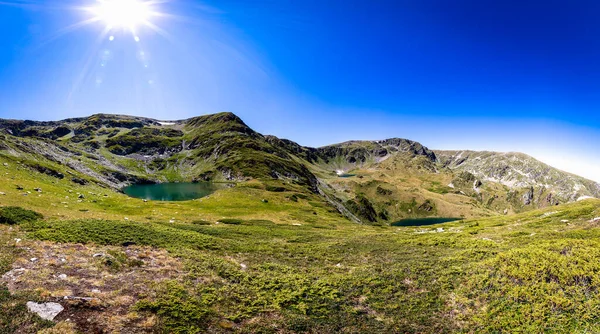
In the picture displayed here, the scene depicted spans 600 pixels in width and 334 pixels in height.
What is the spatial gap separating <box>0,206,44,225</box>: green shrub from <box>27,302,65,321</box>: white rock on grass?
60.4 feet

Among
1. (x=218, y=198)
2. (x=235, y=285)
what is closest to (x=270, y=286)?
(x=235, y=285)

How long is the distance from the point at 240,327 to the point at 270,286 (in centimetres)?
503

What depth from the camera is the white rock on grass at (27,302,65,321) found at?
11914mm

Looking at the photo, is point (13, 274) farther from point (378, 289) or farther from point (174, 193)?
point (174, 193)

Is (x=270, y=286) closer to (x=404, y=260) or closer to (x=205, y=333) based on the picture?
(x=205, y=333)

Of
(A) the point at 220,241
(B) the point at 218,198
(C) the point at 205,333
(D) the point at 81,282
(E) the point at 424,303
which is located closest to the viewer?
(C) the point at 205,333

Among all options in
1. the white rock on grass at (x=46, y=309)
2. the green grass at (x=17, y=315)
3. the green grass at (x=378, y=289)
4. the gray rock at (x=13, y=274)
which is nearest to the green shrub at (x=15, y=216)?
the green grass at (x=378, y=289)

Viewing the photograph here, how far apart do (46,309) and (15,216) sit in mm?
20409

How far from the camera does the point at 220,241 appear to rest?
30.4 m

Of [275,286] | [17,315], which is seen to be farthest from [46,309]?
[275,286]

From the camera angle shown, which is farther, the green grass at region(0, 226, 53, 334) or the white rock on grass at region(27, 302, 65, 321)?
the white rock on grass at region(27, 302, 65, 321)

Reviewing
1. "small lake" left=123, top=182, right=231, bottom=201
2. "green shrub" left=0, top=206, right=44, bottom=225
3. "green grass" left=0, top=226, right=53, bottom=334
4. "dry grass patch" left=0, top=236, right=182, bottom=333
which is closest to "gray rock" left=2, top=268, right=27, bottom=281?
"dry grass patch" left=0, top=236, right=182, bottom=333

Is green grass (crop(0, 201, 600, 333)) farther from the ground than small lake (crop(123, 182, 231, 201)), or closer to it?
farther from the ground

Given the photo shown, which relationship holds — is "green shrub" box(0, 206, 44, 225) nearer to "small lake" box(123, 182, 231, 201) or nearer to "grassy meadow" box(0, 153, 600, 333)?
"grassy meadow" box(0, 153, 600, 333)
